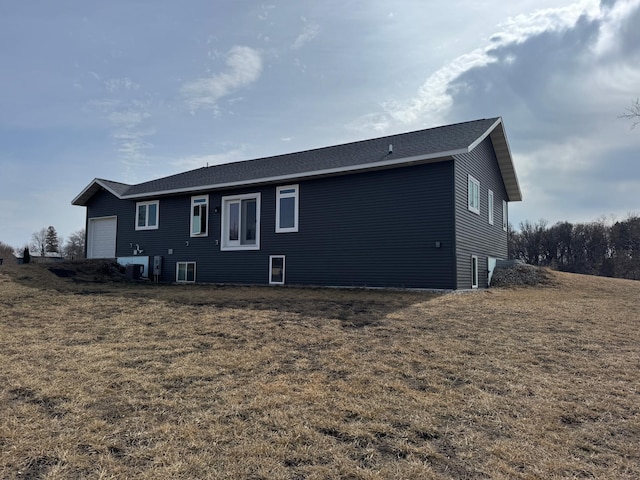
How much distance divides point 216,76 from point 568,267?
42734mm

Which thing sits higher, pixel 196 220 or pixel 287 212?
pixel 287 212

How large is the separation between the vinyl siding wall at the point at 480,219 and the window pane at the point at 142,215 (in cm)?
1291

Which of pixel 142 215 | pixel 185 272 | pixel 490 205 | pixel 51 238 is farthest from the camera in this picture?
pixel 51 238

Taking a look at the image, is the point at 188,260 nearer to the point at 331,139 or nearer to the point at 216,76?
the point at 216,76

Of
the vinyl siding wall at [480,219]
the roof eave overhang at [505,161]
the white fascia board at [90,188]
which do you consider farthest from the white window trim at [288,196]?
the white fascia board at [90,188]

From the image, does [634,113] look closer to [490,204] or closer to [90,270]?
[490,204]

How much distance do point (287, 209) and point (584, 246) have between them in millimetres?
41236

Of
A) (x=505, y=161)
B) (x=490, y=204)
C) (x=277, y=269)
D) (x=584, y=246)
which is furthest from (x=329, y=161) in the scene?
(x=584, y=246)

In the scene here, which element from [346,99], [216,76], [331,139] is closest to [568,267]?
[331,139]

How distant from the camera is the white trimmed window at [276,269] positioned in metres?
13.7

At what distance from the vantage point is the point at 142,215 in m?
17.5

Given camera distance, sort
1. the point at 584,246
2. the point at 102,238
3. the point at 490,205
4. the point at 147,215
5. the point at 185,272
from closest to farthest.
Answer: the point at 490,205 → the point at 185,272 → the point at 147,215 → the point at 102,238 → the point at 584,246

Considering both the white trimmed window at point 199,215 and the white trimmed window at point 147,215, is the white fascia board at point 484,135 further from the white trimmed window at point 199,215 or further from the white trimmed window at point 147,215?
the white trimmed window at point 147,215

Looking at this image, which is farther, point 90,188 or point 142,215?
point 90,188
